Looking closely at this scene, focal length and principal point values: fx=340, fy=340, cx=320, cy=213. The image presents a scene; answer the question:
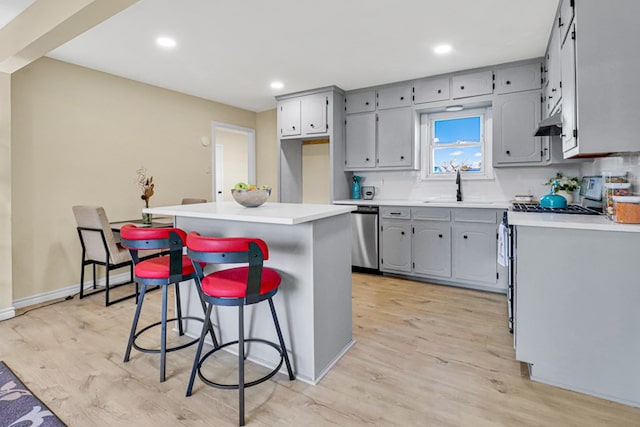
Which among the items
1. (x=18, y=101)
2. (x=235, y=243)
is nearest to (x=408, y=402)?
(x=235, y=243)

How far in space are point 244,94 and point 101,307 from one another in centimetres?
321

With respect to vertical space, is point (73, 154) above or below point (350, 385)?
above

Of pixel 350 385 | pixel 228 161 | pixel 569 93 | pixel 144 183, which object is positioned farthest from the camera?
pixel 228 161

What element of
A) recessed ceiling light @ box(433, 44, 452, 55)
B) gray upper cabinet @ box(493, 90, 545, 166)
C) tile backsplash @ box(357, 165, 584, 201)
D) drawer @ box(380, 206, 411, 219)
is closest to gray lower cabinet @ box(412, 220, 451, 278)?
drawer @ box(380, 206, 411, 219)

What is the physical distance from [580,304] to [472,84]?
9.25ft

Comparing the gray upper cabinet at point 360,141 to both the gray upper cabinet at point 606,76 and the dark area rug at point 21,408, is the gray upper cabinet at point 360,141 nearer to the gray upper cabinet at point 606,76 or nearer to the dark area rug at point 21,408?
the gray upper cabinet at point 606,76

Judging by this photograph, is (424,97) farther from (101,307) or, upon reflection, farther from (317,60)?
(101,307)

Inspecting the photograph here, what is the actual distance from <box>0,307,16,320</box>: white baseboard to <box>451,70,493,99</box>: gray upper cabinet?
4895 mm

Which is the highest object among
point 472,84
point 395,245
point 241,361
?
point 472,84

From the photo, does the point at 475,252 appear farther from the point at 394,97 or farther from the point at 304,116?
the point at 304,116

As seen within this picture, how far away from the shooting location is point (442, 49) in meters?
3.28

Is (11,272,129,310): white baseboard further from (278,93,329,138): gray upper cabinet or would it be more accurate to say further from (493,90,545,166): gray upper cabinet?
(493,90,545,166): gray upper cabinet

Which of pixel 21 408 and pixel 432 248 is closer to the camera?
pixel 21 408

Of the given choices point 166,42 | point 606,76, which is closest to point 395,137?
point 606,76
